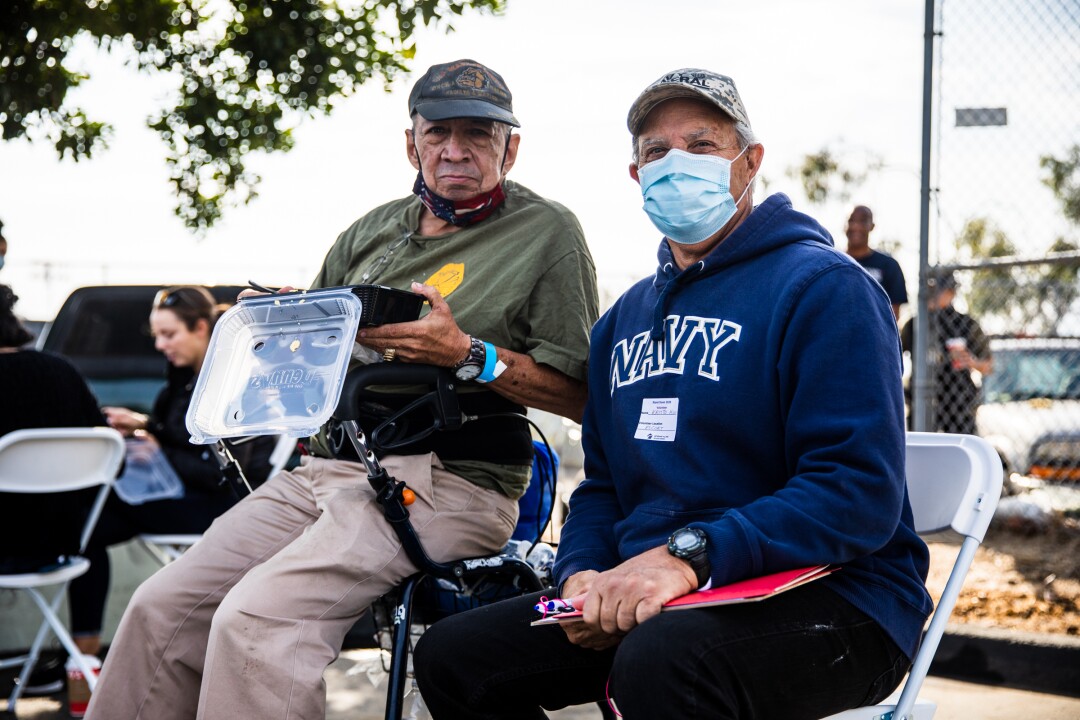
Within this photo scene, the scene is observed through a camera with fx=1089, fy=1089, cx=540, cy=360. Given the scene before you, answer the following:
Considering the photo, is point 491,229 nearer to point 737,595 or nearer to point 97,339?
point 737,595

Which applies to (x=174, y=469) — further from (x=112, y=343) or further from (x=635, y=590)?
(x=635, y=590)

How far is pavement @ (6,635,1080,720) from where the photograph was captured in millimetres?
4113

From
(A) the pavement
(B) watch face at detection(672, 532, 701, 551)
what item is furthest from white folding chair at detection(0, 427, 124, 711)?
(B) watch face at detection(672, 532, 701, 551)

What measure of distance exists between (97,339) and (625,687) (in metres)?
6.27

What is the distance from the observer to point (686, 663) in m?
1.76

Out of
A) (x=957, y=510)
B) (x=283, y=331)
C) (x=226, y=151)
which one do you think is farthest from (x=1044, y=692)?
(x=226, y=151)

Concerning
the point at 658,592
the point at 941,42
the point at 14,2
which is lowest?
the point at 658,592

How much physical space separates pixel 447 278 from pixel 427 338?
16.5 inches

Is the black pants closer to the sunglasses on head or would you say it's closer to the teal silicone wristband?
the teal silicone wristband

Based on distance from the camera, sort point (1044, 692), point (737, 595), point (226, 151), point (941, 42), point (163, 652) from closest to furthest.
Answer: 1. point (737, 595)
2. point (163, 652)
3. point (1044, 692)
4. point (941, 42)
5. point (226, 151)

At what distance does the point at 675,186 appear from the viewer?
2.28m

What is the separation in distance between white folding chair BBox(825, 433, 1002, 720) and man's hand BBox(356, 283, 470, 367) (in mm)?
1043

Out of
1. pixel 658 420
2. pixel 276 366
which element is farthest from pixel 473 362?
pixel 658 420

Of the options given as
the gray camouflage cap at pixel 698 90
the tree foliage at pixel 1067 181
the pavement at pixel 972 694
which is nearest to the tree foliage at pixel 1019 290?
the tree foliage at pixel 1067 181
